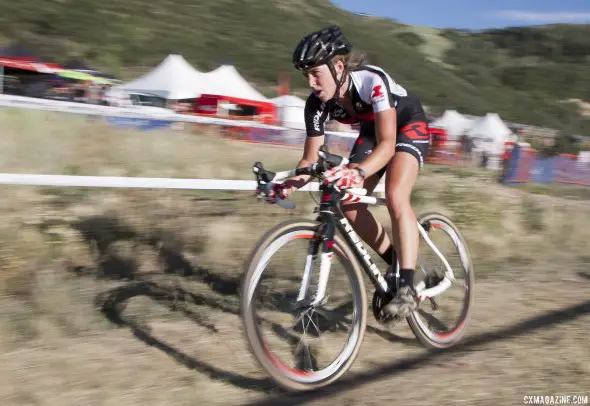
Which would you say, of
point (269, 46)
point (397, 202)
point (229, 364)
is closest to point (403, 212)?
point (397, 202)

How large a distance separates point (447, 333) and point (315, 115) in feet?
5.65

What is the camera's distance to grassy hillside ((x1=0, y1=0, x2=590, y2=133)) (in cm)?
4359

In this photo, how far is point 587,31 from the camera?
117 meters

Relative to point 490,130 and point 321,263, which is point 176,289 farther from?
point 490,130

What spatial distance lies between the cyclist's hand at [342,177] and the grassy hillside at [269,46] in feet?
121

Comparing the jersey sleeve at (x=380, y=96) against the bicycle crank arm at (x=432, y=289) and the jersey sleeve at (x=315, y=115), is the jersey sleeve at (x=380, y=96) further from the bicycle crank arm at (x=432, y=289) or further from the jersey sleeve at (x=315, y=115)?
the bicycle crank arm at (x=432, y=289)

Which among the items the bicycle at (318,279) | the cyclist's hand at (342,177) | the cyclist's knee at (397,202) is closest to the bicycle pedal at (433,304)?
the bicycle at (318,279)

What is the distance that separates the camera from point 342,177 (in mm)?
3531

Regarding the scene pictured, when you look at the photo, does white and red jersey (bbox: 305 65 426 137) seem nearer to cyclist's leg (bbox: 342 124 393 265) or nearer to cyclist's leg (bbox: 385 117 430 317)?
cyclist's leg (bbox: 342 124 393 265)

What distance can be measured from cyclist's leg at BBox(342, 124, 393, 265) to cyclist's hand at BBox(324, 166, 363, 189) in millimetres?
646

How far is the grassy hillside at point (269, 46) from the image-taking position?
4359 centimetres

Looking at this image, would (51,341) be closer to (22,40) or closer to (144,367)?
(144,367)

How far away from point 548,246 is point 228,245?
399cm

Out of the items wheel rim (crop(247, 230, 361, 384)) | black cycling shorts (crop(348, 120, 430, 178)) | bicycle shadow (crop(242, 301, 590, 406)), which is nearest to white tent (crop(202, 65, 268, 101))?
bicycle shadow (crop(242, 301, 590, 406))
